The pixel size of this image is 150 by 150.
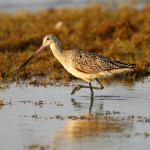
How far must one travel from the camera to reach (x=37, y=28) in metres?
19.9

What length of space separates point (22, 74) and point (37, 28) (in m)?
6.88

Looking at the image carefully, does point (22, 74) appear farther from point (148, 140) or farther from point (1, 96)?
point (148, 140)

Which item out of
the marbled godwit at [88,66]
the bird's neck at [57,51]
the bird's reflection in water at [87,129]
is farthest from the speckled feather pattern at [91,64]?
the bird's reflection in water at [87,129]

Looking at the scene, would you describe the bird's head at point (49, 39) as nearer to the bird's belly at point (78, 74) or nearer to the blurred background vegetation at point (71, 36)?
the bird's belly at point (78, 74)

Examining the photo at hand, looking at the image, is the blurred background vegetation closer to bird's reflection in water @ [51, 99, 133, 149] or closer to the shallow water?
the shallow water

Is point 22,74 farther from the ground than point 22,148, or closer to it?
farther from the ground

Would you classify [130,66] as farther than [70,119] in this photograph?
Yes

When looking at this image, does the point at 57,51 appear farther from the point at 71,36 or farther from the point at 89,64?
the point at 71,36

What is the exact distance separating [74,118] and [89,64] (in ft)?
9.01

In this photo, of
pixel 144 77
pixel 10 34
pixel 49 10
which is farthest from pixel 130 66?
pixel 49 10

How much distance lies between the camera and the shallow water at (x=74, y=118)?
6.56 metres

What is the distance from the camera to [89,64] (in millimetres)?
10688

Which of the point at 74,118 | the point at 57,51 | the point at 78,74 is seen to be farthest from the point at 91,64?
the point at 74,118

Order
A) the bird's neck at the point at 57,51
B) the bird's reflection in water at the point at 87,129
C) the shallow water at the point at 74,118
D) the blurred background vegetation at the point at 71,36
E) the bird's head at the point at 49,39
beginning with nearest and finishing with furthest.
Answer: the shallow water at the point at 74,118 → the bird's reflection in water at the point at 87,129 → the bird's neck at the point at 57,51 → the bird's head at the point at 49,39 → the blurred background vegetation at the point at 71,36
